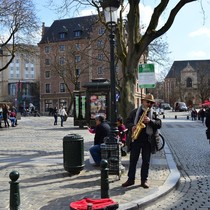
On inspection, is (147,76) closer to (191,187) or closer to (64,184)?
(191,187)

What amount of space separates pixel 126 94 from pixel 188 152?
10.8 ft

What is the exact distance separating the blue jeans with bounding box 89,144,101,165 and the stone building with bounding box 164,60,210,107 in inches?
3173

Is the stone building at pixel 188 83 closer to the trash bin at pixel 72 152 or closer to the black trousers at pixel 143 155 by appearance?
the trash bin at pixel 72 152

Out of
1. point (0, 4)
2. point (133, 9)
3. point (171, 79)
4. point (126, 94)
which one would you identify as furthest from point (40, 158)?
point (171, 79)

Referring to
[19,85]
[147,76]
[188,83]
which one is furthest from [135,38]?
[188,83]

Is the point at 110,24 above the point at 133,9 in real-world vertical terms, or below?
below

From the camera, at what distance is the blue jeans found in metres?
9.82

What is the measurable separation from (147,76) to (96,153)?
11.7 feet

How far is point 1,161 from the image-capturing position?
36.8ft

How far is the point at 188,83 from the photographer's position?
115 metres

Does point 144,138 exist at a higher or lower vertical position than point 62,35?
lower

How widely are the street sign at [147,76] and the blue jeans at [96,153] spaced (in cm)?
320

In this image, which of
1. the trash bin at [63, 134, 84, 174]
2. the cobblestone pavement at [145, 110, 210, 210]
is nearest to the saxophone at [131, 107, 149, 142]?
the cobblestone pavement at [145, 110, 210, 210]

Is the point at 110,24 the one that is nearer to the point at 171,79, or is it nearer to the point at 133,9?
the point at 133,9
